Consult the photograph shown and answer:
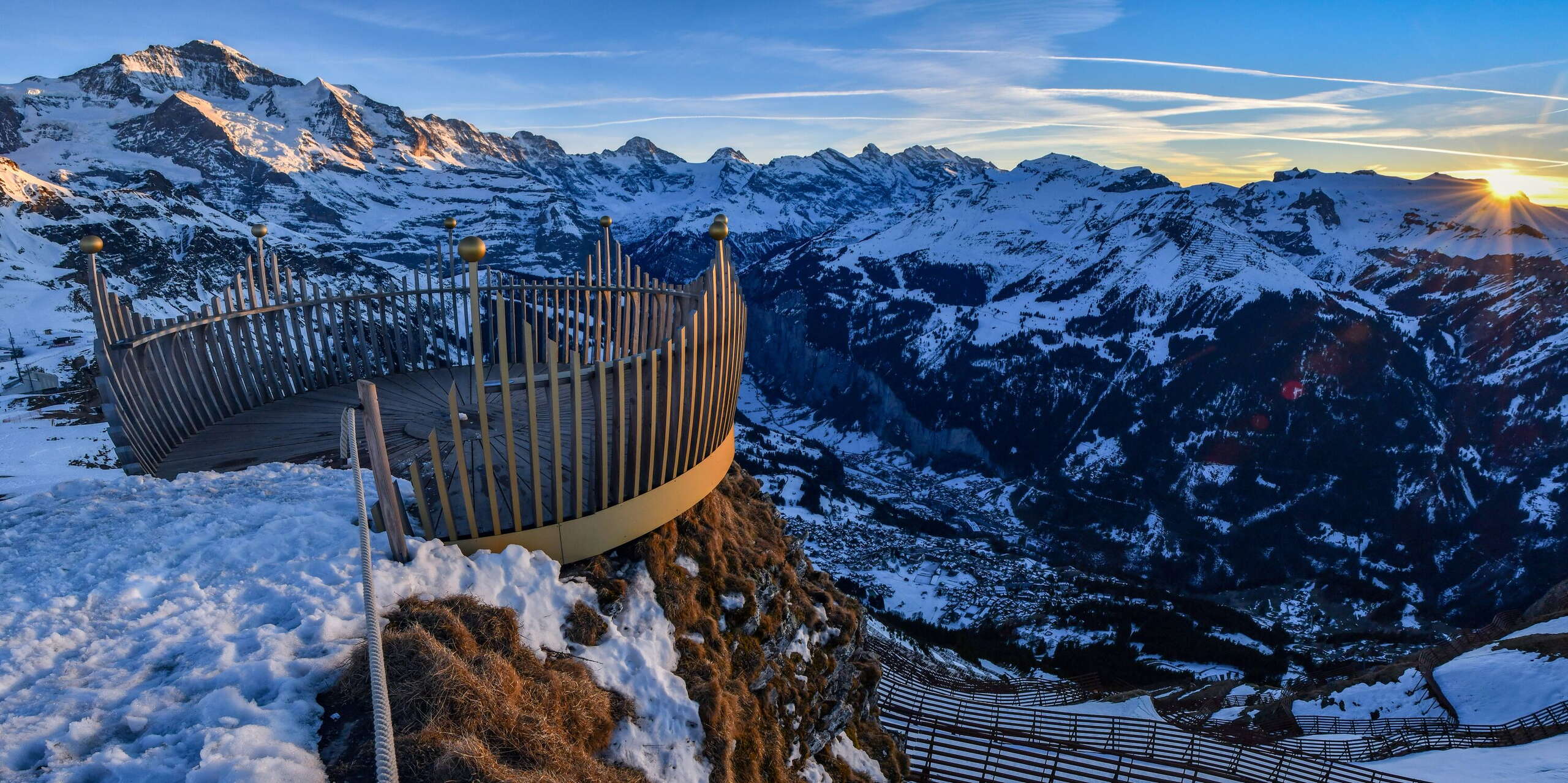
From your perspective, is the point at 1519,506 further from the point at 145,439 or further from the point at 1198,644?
the point at 145,439

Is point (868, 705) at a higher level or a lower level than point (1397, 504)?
higher

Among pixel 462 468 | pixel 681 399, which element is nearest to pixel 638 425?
pixel 681 399

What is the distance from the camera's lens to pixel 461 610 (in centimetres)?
939

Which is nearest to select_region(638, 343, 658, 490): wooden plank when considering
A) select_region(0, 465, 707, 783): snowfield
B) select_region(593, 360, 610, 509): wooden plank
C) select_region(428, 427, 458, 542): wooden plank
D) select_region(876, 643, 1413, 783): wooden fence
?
select_region(593, 360, 610, 509): wooden plank

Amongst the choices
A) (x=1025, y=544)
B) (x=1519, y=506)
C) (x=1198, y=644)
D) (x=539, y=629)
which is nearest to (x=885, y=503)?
(x=1025, y=544)

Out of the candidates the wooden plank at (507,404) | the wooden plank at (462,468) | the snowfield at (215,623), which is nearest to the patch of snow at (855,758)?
the snowfield at (215,623)

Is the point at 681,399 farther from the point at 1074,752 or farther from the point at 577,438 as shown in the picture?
the point at 1074,752

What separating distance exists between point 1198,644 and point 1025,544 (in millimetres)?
71041

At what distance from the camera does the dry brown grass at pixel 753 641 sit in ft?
38.7

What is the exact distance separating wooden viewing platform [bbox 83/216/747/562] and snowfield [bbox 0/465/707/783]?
1006 millimetres

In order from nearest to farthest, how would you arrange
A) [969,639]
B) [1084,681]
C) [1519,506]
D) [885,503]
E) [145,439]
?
[145,439] < [1084,681] < [969,639] < [1519,506] < [885,503]

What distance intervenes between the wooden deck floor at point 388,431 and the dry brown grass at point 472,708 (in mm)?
3005

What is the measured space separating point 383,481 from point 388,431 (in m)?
6.32

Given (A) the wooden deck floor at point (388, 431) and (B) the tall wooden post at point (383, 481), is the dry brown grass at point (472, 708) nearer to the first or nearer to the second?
(B) the tall wooden post at point (383, 481)
